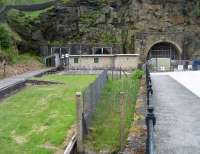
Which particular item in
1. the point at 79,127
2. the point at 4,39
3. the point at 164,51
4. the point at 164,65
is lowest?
the point at 79,127

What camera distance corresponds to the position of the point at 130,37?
5003 centimetres

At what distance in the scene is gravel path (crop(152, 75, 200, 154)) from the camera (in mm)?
9414

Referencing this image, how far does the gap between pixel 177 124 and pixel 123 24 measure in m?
40.0

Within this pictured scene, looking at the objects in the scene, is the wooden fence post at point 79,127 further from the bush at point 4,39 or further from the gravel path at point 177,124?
the bush at point 4,39

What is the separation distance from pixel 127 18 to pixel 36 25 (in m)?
11.0

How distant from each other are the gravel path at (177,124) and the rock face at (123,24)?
32.1 meters

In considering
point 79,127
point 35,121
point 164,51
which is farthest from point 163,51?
point 79,127

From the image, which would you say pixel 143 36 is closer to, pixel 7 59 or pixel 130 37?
pixel 130 37

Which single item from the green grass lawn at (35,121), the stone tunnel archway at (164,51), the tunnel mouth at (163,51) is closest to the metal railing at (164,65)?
the stone tunnel archway at (164,51)

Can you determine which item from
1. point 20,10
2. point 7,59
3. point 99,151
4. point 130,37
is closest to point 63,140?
point 99,151

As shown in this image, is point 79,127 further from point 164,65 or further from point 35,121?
point 164,65

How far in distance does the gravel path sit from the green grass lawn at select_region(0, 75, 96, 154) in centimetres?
302

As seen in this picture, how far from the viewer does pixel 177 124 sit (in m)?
11.9

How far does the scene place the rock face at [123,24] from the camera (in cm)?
5003
